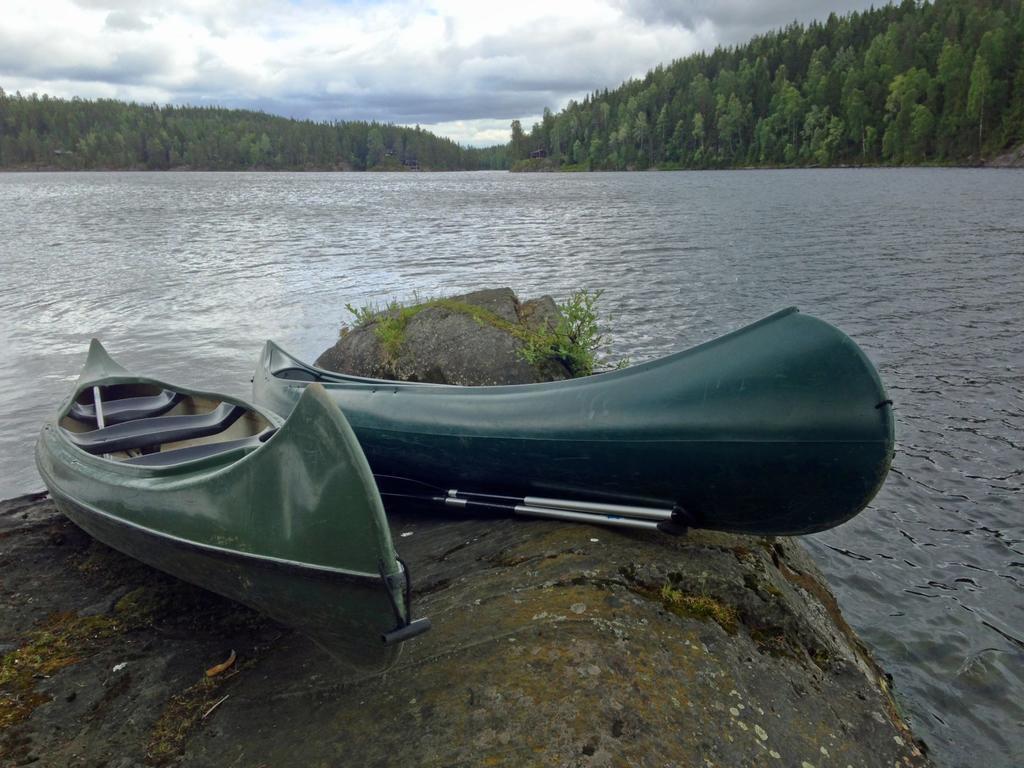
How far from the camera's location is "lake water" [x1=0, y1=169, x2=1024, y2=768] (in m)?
5.75

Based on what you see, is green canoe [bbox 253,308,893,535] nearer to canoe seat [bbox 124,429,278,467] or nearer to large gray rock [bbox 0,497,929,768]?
large gray rock [bbox 0,497,929,768]

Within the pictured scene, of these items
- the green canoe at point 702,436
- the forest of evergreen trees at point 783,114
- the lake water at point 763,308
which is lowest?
the lake water at point 763,308

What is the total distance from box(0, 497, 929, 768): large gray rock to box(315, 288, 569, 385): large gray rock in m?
4.65

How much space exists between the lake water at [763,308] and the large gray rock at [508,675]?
1.34m

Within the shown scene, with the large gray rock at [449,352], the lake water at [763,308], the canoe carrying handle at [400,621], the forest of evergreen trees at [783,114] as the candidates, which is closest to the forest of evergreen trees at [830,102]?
the forest of evergreen trees at [783,114]

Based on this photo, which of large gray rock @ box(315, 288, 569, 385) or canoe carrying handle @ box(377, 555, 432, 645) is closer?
canoe carrying handle @ box(377, 555, 432, 645)

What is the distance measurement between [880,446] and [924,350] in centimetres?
990

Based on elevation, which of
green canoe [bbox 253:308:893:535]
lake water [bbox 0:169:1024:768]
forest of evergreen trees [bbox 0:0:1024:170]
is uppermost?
forest of evergreen trees [bbox 0:0:1024:170]

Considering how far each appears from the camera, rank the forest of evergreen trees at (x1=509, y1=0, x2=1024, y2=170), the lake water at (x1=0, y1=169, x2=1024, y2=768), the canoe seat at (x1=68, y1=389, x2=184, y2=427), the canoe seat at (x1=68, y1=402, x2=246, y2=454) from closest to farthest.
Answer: the lake water at (x1=0, y1=169, x2=1024, y2=768) < the canoe seat at (x1=68, y1=402, x2=246, y2=454) < the canoe seat at (x1=68, y1=389, x2=184, y2=427) < the forest of evergreen trees at (x1=509, y1=0, x2=1024, y2=170)

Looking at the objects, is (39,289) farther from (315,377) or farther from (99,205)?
(99,205)

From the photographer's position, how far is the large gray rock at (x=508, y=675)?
126 inches

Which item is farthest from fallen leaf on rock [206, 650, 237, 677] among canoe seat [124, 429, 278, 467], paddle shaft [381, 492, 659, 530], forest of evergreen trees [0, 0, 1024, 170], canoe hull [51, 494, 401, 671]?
forest of evergreen trees [0, 0, 1024, 170]

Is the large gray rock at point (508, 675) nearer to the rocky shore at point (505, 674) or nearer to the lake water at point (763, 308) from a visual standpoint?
the rocky shore at point (505, 674)

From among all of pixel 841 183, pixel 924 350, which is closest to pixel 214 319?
pixel 924 350
